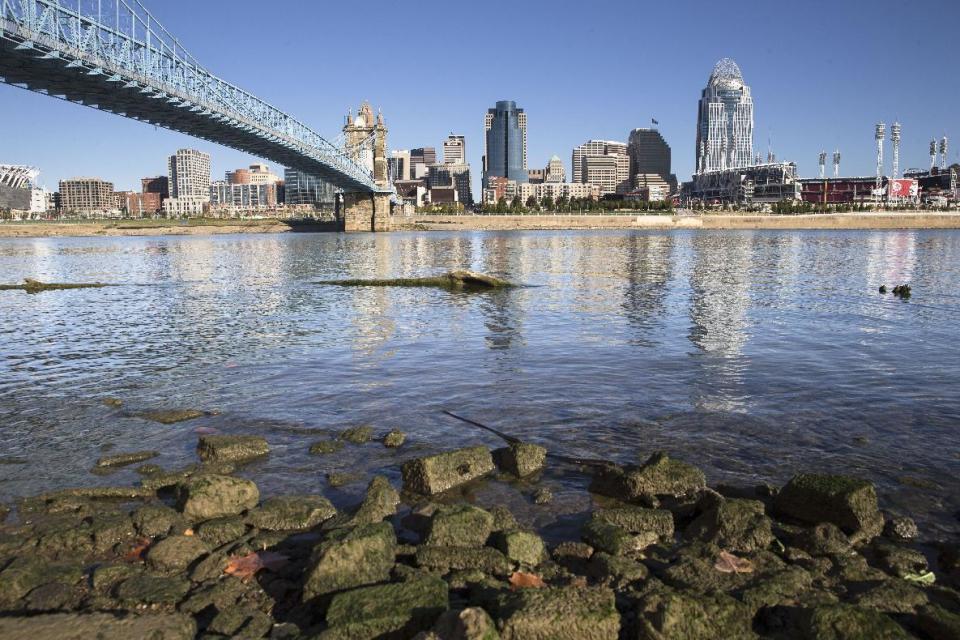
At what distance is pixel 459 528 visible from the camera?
247 inches

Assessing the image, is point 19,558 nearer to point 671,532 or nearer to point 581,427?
point 671,532

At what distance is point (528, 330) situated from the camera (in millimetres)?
19594

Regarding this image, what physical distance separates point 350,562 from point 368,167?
15696cm

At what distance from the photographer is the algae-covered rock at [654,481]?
Result: 7.50 meters

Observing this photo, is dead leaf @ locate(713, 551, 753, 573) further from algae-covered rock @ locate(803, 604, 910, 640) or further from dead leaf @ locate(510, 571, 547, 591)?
dead leaf @ locate(510, 571, 547, 591)

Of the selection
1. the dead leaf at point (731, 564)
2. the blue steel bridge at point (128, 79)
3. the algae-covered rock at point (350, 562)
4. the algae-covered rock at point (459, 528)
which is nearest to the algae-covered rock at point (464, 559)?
the algae-covered rock at point (459, 528)

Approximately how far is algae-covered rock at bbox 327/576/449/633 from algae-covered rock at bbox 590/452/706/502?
2.92 metres

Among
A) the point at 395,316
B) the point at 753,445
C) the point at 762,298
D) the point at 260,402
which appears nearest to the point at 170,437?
the point at 260,402

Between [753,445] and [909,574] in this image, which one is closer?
[909,574]

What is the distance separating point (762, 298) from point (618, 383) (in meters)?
16.4

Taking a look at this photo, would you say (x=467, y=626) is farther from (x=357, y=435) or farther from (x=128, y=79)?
(x=128, y=79)

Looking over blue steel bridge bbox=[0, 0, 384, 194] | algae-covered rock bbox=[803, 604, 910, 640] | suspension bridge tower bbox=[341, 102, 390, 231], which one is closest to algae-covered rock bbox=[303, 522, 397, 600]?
algae-covered rock bbox=[803, 604, 910, 640]

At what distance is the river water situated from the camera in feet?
28.6

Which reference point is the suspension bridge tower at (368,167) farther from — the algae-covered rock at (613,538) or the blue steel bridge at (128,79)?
the algae-covered rock at (613,538)
